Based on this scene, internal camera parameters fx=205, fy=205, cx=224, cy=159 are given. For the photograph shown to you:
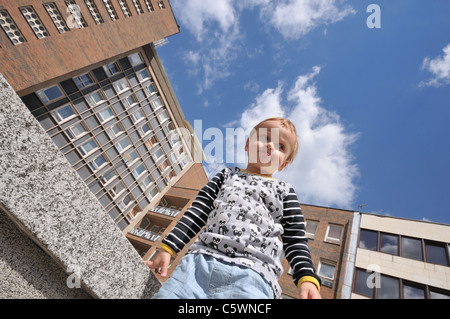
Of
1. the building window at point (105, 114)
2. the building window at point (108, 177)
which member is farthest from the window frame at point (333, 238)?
the building window at point (105, 114)

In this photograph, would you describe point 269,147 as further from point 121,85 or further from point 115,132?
point 121,85

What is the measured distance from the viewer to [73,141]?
54.8ft

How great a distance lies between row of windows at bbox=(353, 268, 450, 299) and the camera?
10914mm

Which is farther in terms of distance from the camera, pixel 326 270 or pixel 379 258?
pixel 326 270

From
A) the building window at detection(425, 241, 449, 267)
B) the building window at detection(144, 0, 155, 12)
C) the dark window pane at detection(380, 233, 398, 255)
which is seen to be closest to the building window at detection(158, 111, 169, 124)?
the building window at detection(144, 0, 155, 12)

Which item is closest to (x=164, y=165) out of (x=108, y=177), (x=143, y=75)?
(x=108, y=177)

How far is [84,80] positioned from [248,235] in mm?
20914

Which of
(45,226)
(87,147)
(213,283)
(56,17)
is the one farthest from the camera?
(87,147)

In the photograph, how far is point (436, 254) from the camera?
472 inches

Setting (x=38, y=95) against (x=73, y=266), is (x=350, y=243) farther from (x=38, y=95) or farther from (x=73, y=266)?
(x=38, y=95)

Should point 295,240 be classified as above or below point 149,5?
below

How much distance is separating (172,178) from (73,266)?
25.4m

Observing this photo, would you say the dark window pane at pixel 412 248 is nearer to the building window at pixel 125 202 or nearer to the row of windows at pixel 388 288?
the row of windows at pixel 388 288

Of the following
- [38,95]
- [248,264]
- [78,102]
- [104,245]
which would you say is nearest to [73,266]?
[104,245]
